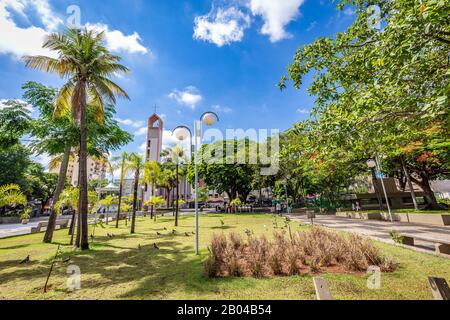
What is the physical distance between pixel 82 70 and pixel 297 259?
527 inches

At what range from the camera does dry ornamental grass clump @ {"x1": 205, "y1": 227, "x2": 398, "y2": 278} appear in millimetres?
5715

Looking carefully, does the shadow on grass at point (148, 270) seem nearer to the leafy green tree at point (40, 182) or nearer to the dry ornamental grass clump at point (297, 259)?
the dry ornamental grass clump at point (297, 259)

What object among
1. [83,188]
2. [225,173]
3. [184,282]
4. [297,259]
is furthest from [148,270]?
[225,173]

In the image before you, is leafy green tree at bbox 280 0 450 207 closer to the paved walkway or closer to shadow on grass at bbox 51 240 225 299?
the paved walkway

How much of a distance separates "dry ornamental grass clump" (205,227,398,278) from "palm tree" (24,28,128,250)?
26.2ft

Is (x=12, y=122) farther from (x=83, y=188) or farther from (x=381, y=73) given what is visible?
(x=381, y=73)

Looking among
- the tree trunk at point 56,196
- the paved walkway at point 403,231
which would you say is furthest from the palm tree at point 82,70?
the paved walkway at point 403,231

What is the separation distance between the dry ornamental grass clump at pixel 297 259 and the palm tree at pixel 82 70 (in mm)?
7972

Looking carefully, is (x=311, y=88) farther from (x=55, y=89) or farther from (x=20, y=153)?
(x=20, y=153)

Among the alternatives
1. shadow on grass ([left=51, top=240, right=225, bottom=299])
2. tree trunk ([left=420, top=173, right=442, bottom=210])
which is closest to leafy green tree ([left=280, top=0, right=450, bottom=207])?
shadow on grass ([left=51, top=240, right=225, bottom=299])

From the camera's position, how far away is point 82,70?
430 inches

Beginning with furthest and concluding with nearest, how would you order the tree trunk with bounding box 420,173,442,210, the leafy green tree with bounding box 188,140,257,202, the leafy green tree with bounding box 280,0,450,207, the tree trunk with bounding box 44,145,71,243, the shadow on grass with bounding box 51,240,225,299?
1. the leafy green tree with bounding box 188,140,257,202
2. the tree trunk with bounding box 420,173,442,210
3. the tree trunk with bounding box 44,145,71,243
4. the shadow on grass with bounding box 51,240,225,299
5. the leafy green tree with bounding box 280,0,450,207
